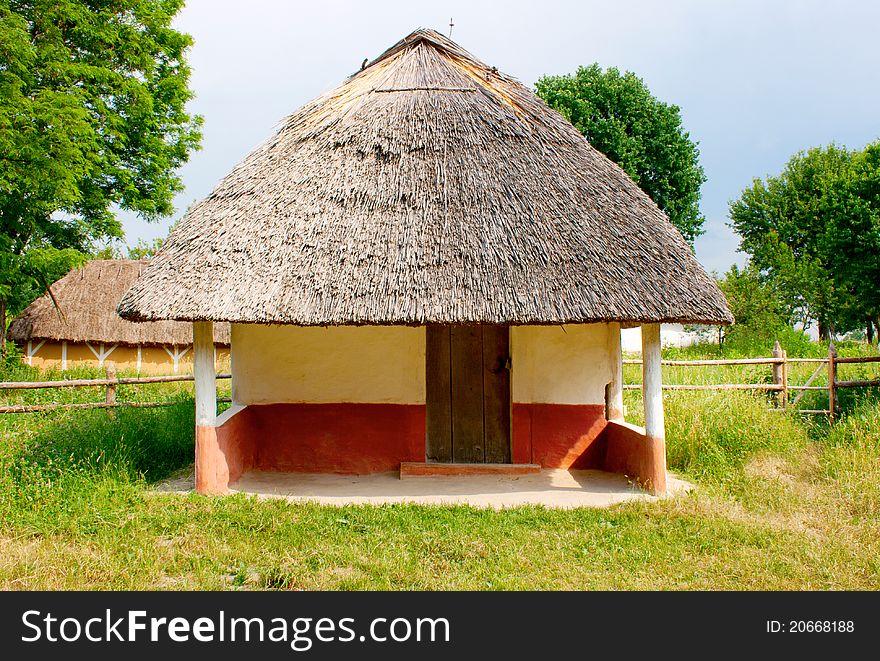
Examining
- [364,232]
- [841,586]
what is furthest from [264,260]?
[841,586]

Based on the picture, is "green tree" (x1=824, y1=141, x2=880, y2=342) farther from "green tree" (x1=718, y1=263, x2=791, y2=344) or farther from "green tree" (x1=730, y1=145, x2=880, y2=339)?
"green tree" (x1=718, y1=263, x2=791, y2=344)

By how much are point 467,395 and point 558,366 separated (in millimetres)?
1075

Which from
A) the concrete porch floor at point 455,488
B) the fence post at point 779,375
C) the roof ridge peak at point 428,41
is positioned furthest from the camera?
the fence post at point 779,375

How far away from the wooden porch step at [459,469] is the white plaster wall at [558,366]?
29.5 inches

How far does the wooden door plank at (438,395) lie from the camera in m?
6.84

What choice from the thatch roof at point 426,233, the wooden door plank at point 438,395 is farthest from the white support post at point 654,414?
the wooden door plank at point 438,395

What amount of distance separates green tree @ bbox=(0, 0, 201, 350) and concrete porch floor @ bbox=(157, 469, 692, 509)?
26.7ft

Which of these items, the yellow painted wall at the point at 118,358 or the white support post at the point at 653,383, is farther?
the yellow painted wall at the point at 118,358

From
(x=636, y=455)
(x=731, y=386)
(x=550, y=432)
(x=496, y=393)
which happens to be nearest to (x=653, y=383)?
(x=636, y=455)

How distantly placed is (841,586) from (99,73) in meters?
14.8

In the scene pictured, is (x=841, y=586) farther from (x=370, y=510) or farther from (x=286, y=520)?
(x=286, y=520)

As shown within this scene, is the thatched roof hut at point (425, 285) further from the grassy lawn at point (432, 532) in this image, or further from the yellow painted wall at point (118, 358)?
the yellow painted wall at point (118, 358)

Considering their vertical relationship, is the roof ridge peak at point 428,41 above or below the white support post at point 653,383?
above

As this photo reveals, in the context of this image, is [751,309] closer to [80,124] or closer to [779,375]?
[779,375]
